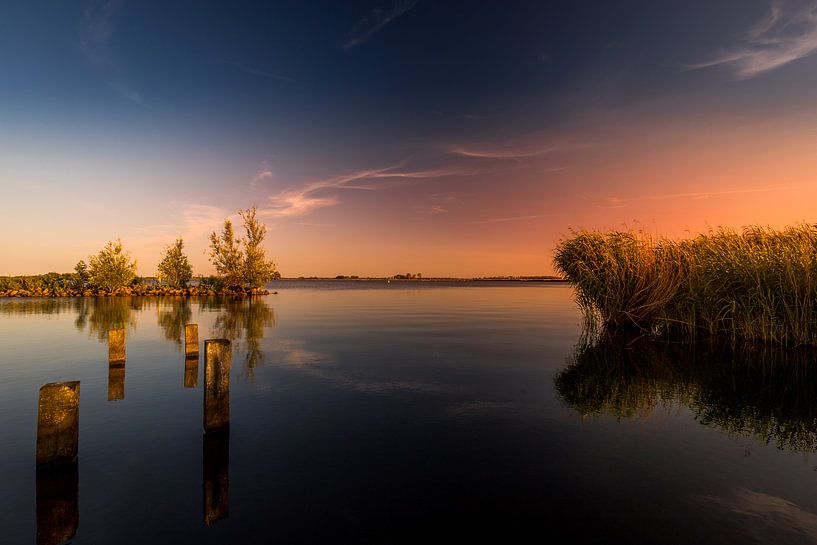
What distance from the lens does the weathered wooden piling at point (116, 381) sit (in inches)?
447

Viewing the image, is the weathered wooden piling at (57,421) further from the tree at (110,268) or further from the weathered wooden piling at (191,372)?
the tree at (110,268)

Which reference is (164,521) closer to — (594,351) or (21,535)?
(21,535)

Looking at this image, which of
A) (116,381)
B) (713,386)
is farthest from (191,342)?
(713,386)

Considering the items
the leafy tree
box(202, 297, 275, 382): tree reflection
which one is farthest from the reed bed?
the leafy tree

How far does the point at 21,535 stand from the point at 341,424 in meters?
5.30

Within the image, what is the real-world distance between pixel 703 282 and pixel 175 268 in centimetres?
7245

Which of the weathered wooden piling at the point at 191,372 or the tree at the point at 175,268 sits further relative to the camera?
the tree at the point at 175,268

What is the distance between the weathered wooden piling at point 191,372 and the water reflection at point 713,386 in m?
11.2

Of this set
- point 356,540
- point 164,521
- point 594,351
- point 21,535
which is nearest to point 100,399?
point 21,535

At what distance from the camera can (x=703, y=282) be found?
20156 millimetres

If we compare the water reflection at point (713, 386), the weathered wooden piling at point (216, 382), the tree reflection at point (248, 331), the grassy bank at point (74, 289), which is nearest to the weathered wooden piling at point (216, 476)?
the weathered wooden piling at point (216, 382)

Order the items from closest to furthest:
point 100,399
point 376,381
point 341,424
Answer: point 341,424 → point 100,399 → point 376,381

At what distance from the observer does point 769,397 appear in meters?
11.4

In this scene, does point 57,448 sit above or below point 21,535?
above
